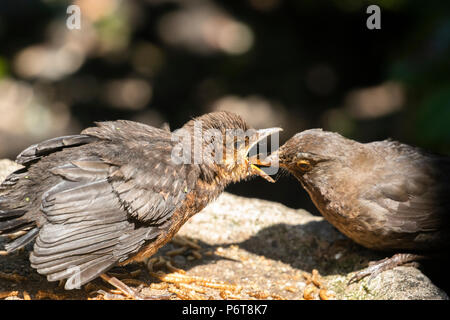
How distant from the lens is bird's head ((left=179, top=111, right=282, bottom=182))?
4259mm

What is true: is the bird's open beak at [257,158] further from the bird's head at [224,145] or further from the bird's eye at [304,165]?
the bird's eye at [304,165]

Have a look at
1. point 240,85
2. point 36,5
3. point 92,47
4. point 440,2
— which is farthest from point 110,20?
point 440,2

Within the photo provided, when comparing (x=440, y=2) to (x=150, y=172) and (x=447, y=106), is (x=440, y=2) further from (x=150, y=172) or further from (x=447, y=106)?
(x=150, y=172)

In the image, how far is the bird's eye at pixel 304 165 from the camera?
14.5ft

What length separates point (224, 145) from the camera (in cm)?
437

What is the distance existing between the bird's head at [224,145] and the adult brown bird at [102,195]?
1 centimetres

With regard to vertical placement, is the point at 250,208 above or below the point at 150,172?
below

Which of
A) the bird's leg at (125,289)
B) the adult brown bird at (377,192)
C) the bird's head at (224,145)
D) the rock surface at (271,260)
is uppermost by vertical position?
the bird's head at (224,145)

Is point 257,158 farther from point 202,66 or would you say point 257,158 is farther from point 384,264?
point 202,66

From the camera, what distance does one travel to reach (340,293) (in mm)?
4281

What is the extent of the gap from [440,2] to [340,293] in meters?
4.99

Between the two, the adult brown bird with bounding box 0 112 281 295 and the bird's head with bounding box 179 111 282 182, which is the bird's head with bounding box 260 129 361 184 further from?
the adult brown bird with bounding box 0 112 281 295

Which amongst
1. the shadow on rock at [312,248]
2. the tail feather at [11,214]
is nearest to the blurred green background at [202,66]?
the shadow on rock at [312,248]

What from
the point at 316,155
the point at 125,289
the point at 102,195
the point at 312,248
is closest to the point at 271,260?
the point at 312,248
